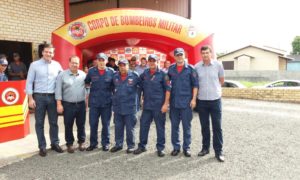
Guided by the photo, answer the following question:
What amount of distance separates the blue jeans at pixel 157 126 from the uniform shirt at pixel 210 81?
2.43ft

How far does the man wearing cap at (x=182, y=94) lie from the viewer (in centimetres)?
456

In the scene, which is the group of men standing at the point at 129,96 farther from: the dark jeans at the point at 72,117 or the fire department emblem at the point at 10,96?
the fire department emblem at the point at 10,96

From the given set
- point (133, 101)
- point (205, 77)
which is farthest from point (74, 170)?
point (205, 77)

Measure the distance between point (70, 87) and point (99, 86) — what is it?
0.46 m

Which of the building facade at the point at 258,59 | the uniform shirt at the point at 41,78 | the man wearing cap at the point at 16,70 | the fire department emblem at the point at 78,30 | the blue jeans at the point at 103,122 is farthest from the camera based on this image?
the building facade at the point at 258,59

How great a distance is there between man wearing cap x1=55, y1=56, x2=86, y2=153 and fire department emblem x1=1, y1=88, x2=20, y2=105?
1.41 meters

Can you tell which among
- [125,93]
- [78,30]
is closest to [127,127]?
[125,93]

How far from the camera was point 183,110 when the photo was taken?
4.62 metres

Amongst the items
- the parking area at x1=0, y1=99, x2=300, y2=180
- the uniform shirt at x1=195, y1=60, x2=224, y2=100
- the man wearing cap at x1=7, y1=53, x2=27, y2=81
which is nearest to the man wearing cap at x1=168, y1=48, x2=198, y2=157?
the uniform shirt at x1=195, y1=60, x2=224, y2=100

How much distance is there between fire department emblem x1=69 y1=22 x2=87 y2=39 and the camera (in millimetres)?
7566

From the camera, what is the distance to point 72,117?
16.0 feet

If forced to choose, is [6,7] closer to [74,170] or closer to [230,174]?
[74,170]

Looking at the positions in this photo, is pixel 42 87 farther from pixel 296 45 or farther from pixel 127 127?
pixel 296 45

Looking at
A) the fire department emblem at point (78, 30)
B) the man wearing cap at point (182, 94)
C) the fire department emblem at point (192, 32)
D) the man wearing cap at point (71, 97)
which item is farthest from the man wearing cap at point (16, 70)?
the man wearing cap at point (182, 94)
